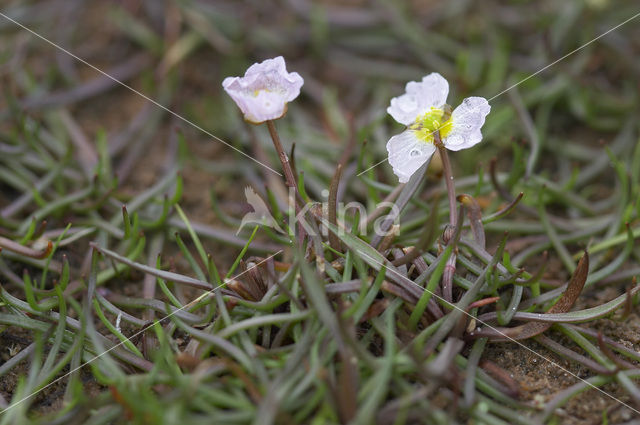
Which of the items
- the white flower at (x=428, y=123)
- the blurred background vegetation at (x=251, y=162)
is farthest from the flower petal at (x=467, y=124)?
the blurred background vegetation at (x=251, y=162)

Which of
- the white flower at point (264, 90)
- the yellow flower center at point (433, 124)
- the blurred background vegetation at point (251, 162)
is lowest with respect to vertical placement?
the blurred background vegetation at point (251, 162)

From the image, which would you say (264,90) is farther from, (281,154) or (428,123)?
(428,123)

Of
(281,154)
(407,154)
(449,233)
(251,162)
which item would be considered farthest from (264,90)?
(251,162)

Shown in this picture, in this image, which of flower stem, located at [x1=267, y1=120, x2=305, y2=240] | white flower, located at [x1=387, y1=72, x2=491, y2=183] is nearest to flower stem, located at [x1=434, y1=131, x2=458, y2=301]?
white flower, located at [x1=387, y1=72, x2=491, y2=183]

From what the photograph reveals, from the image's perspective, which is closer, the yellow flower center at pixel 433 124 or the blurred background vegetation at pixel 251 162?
the blurred background vegetation at pixel 251 162

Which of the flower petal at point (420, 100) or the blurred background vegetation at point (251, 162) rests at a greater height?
the flower petal at point (420, 100)

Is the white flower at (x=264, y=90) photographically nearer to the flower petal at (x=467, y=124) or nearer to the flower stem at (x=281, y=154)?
the flower stem at (x=281, y=154)
